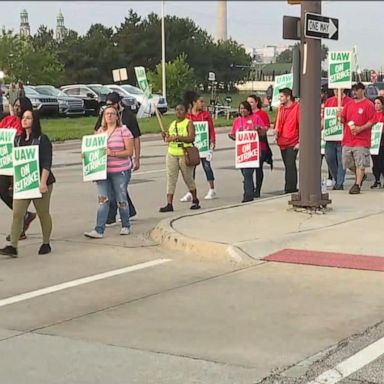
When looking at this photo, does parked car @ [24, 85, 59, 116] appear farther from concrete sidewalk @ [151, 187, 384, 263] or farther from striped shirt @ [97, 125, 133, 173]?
striped shirt @ [97, 125, 133, 173]

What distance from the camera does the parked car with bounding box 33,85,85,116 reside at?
38.4 m

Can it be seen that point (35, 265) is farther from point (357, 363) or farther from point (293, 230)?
point (357, 363)

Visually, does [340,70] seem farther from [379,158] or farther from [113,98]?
[113,98]

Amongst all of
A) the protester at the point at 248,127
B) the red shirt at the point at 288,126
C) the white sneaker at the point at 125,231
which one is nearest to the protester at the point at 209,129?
the protester at the point at 248,127

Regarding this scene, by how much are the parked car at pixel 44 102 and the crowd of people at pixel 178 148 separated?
75.9ft

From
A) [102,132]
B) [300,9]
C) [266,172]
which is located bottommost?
[266,172]

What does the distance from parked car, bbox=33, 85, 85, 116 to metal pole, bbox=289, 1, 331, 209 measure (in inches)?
1120

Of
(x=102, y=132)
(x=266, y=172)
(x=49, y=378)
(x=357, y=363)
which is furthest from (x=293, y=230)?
(x=266, y=172)

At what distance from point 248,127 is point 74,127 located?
770 inches

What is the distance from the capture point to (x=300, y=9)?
430 inches

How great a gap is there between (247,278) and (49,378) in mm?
3130

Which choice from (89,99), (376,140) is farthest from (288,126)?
(89,99)

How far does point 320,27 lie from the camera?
10789 millimetres

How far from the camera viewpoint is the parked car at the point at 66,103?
38406 mm
